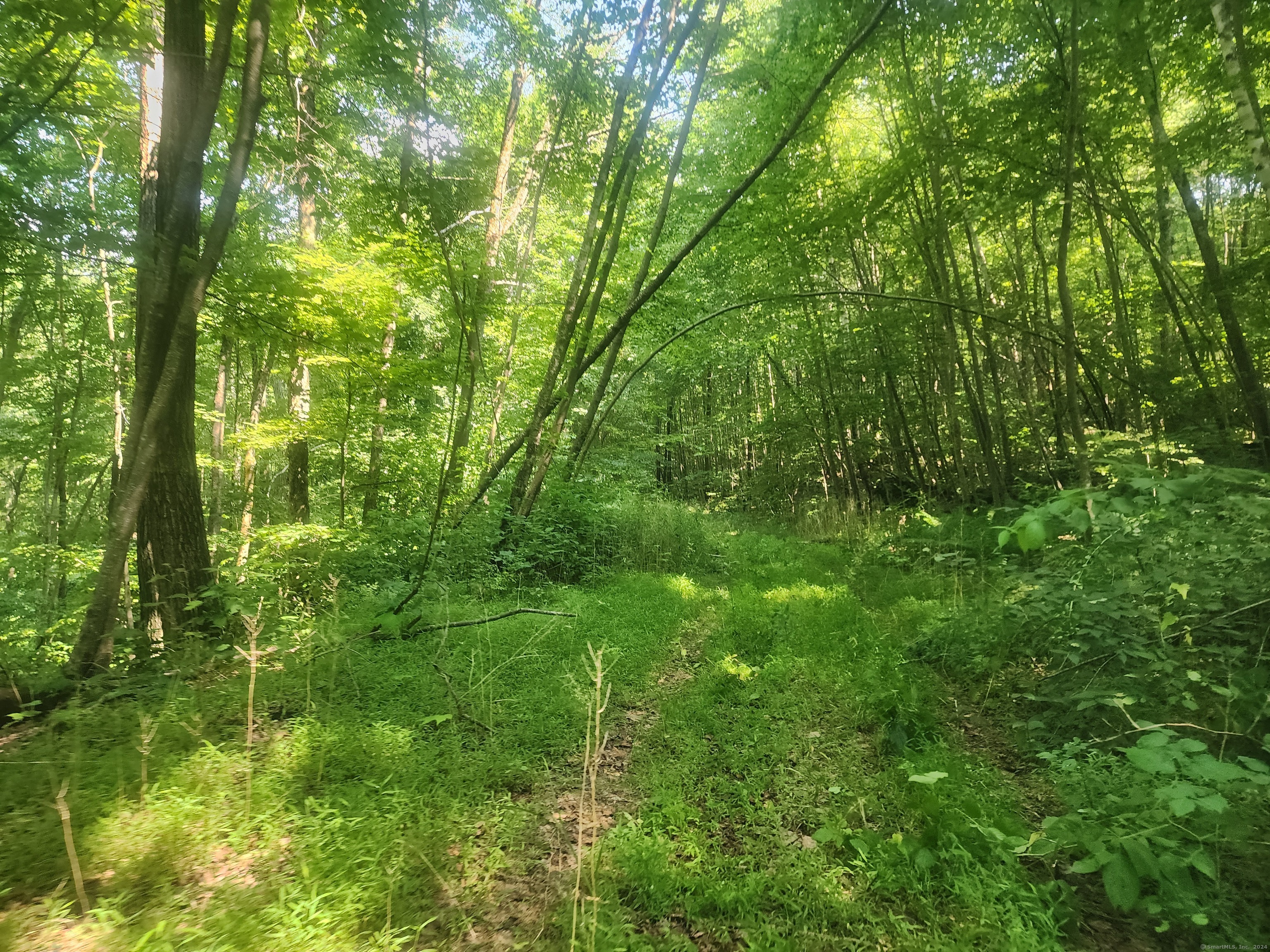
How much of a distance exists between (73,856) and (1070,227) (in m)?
6.59

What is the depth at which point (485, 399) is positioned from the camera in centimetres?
870

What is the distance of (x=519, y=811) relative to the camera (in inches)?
89.3

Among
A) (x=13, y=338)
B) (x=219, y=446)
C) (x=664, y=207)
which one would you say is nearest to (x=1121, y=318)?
(x=664, y=207)

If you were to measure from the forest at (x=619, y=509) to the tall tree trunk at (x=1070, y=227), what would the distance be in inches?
2.2

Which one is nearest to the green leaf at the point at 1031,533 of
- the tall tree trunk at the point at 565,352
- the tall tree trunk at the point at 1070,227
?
the tall tree trunk at the point at 1070,227

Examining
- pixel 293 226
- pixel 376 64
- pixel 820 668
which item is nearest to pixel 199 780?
pixel 820 668

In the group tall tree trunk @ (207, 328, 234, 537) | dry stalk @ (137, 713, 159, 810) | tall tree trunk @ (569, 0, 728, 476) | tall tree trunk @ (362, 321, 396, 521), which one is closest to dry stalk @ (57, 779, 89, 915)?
dry stalk @ (137, 713, 159, 810)

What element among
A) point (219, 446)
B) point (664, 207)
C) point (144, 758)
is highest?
point (664, 207)

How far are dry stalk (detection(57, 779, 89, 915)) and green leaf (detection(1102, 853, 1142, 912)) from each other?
275cm

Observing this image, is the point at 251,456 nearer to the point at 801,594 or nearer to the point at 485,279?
the point at 485,279

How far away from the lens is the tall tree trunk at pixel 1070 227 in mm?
3949

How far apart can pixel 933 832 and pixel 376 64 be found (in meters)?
5.59

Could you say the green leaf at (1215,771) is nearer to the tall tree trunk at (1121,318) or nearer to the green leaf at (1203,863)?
the green leaf at (1203,863)

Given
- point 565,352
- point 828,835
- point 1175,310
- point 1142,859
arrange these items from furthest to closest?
point 565,352 → point 1175,310 → point 828,835 → point 1142,859
